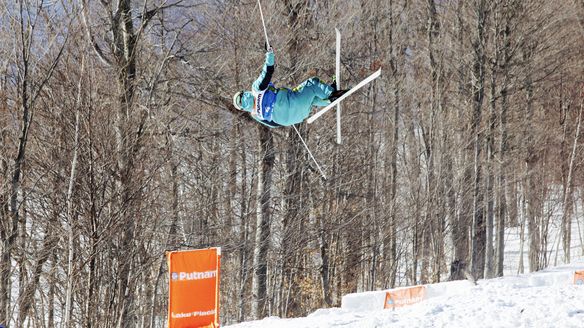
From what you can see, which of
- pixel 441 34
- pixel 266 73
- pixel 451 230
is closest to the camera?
pixel 266 73

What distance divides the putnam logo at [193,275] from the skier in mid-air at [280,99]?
2258 millimetres

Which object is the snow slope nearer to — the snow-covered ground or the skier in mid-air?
the snow-covered ground

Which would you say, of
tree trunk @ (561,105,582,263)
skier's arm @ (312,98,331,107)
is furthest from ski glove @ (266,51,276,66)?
tree trunk @ (561,105,582,263)

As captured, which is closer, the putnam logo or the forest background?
the putnam logo

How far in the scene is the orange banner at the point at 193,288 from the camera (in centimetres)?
739

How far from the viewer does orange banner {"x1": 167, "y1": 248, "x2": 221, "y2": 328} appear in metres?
7.39

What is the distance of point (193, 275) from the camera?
757cm

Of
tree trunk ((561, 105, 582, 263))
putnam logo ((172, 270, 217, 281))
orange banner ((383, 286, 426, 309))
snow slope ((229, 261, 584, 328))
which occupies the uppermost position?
tree trunk ((561, 105, 582, 263))

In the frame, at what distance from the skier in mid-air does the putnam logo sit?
226 centimetres

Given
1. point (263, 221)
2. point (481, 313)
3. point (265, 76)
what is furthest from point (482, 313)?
point (263, 221)

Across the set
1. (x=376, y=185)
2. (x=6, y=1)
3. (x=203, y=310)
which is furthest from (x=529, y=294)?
(x=376, y=185)

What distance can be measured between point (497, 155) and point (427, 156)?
214 cm

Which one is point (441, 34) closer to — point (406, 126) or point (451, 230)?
point (406, 126)

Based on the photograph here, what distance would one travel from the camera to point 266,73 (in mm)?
6145
